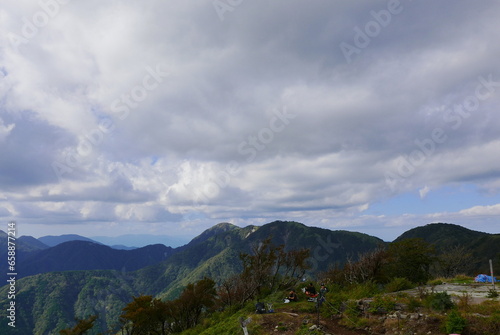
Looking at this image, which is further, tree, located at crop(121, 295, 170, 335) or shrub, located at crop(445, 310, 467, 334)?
tree, located at crop(121, 295, 170, 335)

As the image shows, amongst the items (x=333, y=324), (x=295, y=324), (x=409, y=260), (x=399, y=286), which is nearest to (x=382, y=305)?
(x=333, y=324)

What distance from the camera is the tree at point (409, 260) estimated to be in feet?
119

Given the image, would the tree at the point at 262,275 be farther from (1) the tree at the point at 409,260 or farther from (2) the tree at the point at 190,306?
(1) the tree at the point at 409,260

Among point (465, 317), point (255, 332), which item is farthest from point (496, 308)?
point (255, 332)

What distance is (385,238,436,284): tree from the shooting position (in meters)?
36.4

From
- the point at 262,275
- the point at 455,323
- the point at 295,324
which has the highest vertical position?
the point at 455,323

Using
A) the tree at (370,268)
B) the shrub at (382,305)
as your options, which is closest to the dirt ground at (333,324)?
the shrub at (382,305)

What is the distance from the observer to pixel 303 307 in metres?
22.2

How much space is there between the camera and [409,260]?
38219 mm

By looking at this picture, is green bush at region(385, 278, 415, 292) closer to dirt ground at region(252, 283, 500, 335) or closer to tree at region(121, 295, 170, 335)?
dirt ground at region(252, 283, 500, 335)

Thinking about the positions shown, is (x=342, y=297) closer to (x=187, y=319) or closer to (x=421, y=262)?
(x=421, y=262)

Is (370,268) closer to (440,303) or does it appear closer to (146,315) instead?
(440,303)

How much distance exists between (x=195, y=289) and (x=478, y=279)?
38.8 metres

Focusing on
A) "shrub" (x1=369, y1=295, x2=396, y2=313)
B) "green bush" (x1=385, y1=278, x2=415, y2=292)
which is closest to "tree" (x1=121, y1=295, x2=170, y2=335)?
"green bush" (x1=385, y1=278, x2=415, y2=292)
